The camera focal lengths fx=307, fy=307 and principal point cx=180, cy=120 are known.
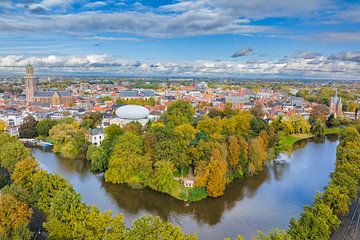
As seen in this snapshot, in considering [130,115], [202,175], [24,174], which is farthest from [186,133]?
[130,115]

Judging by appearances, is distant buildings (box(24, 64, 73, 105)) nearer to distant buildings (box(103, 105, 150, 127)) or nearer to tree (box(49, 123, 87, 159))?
distant buildings (box(103, 105, 150, 127))

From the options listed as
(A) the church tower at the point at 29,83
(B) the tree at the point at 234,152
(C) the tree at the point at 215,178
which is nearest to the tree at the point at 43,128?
(B) the tree at the point at 234,152

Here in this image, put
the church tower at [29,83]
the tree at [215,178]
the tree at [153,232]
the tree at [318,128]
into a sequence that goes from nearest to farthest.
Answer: the tree at [153,232]
the tree at [215,178]
the tree at [318,128]
the church tower at [29,83]

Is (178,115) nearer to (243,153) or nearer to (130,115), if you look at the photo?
(130,115)

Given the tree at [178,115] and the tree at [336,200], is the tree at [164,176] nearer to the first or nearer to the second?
the tree at [336,200]

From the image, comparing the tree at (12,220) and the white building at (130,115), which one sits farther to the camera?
the white building at (130,115)

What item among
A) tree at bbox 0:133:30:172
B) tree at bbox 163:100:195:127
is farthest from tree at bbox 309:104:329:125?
tree at bbox 0:133:30:172
